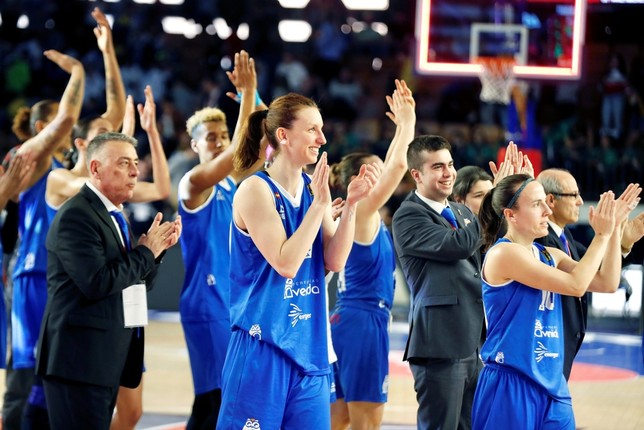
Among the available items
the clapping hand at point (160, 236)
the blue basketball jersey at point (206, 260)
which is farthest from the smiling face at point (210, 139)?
the clapping hand at point (160, 236)

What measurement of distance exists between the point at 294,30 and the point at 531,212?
1586 centimetres

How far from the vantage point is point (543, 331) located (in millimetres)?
4684

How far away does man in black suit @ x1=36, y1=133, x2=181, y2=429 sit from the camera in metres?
4.74

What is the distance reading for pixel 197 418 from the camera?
20.1ft

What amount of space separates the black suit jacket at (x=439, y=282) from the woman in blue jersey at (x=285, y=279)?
1091 mm

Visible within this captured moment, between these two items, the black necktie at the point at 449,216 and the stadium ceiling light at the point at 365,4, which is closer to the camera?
the black necktie at the point at 449,216

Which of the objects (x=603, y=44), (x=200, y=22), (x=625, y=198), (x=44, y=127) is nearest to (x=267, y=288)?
(x=625, y=198)

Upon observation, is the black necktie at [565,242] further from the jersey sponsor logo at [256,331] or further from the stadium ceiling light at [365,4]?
the stadium ceiling light at [365,4]

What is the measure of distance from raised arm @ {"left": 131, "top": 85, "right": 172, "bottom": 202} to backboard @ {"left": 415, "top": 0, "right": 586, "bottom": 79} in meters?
8.51

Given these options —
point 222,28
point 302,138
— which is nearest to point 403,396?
point 302,138

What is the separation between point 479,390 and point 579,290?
2.19 feet

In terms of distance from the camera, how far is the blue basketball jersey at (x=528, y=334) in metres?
4.62

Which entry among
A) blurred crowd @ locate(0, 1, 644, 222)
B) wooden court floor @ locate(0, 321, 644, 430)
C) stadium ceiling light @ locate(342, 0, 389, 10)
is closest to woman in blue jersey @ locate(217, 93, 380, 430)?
wooden court floor @ locate(0, 321, 644, 430)

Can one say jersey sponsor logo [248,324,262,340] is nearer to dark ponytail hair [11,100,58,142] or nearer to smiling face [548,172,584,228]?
smiling face [548,172,584,228]
